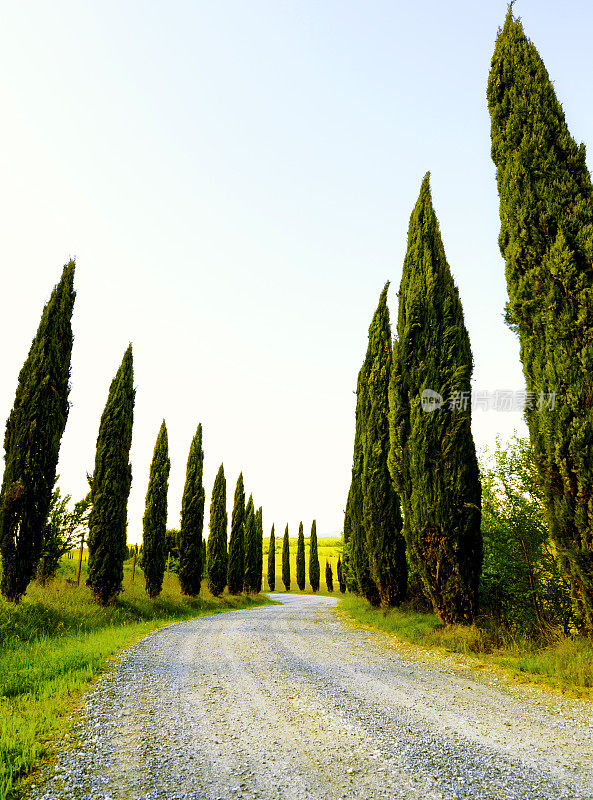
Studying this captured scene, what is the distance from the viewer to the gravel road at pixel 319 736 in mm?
2957

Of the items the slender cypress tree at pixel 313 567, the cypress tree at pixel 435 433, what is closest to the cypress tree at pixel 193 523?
the cypress tree at pixel 435 433

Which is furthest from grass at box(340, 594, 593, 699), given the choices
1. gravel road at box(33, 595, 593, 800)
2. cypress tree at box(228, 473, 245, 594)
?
cypress tree at box(228, 473, 245, 594)

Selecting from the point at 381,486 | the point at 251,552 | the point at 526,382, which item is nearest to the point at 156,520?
the point at 381,486

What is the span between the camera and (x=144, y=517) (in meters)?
20.4

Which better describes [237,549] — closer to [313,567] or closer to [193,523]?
[193,523]

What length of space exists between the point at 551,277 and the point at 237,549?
27481 millimetres

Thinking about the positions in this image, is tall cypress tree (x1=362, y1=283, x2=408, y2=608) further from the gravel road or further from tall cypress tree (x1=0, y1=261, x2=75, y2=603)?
tall cypress tree (x1=0, y1=261, x2=75, y2=603)

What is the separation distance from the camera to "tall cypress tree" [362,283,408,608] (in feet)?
45.4

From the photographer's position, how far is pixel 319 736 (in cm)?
380

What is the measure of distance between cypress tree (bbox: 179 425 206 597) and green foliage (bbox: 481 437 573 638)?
1521cm

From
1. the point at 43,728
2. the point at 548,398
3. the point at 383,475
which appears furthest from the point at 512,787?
the point at 383,475

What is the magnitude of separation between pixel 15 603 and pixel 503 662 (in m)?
9.87

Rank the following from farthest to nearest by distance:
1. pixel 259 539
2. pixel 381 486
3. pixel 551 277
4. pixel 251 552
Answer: pixel 259 539 → pixel 251 552 → pixel 381 486 → pixel 551 277

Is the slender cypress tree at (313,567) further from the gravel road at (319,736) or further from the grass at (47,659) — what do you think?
the gravel road at (319,736)
